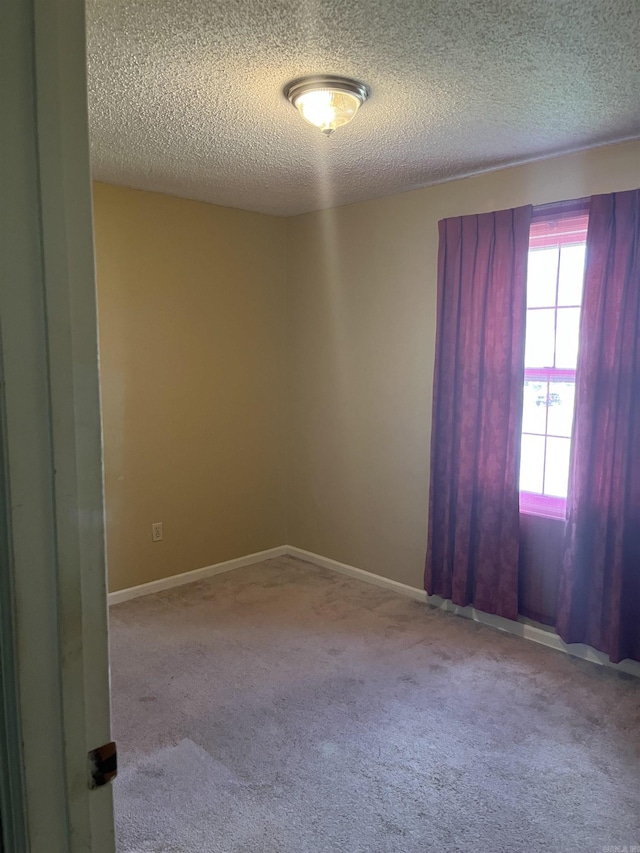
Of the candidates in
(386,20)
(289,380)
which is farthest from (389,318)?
(386,20)

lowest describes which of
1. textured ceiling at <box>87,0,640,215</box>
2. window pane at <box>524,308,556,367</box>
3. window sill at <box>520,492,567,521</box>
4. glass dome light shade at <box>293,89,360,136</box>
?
window sill at <box>520,492,567,521</box>

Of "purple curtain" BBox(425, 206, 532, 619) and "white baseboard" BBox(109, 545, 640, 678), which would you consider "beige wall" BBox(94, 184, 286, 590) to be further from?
"purple curtain" BBox(425, 206, 532, 619)

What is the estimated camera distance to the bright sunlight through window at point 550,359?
10.2ft

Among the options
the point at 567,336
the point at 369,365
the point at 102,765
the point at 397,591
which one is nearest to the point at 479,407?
the point at 567,336

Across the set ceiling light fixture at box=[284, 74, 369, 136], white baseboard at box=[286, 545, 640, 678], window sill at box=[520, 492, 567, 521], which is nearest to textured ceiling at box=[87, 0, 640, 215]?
ceiling light fixture at box=[284, 74, 369, 136]

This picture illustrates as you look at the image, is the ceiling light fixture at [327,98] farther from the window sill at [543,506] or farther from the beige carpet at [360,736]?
the beige carpet at [360,736]

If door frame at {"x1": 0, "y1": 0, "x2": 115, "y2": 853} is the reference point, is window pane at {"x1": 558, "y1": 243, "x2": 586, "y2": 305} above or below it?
above

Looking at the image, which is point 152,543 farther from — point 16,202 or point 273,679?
point 16,202

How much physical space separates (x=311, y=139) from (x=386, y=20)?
104cm

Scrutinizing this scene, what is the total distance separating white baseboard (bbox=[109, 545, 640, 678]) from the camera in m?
3.08

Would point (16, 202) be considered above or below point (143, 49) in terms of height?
below

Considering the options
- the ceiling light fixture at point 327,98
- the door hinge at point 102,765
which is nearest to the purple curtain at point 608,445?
the ceiling light fixture at point 327,98

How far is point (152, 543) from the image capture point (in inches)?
155

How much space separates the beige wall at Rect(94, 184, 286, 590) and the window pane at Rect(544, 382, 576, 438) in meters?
2.00
